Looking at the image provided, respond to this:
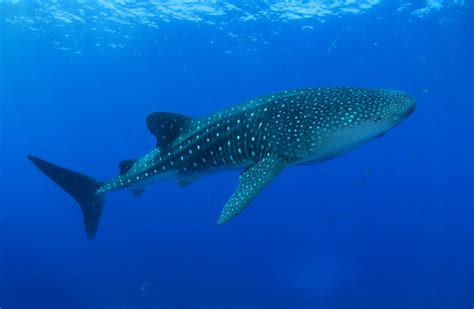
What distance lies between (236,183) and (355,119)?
32211mm

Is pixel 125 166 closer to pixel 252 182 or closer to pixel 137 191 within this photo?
pixel 137 191

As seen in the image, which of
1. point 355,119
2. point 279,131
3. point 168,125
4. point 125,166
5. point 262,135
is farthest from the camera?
point 125,166

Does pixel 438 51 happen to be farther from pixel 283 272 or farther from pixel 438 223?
pixel 283 272

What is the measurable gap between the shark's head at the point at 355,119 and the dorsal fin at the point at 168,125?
7.32 ft

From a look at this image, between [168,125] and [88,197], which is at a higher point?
[168,125]

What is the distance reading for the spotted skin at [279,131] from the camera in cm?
484

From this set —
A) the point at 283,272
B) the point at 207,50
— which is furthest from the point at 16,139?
the point at 283,272

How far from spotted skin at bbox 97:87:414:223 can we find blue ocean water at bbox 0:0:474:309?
60.4 feet

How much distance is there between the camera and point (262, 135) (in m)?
5.51

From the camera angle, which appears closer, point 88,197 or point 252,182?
point 252,182

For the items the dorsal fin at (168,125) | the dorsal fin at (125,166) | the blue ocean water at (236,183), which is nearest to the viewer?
the dorsal fin at (168,125)

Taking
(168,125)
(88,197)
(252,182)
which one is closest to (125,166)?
(88,197)

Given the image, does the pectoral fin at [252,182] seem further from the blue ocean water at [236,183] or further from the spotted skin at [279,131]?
the blue ocean water at [236,183]

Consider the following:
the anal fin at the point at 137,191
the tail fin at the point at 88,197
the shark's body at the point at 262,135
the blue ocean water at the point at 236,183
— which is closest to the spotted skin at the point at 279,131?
the shark's body at the point at 262,135
